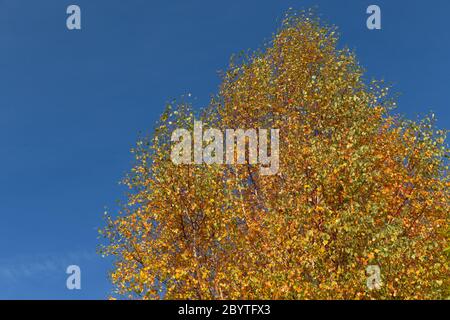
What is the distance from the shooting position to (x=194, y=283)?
97.9 ft

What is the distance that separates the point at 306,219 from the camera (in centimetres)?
3109

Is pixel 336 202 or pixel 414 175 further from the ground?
pixel 414 175

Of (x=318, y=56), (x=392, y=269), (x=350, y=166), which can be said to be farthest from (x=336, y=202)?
(x=318, y=56)

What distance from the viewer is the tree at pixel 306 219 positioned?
2844 centimetres

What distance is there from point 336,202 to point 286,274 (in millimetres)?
7692

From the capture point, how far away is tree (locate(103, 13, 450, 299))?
93.3 ft
